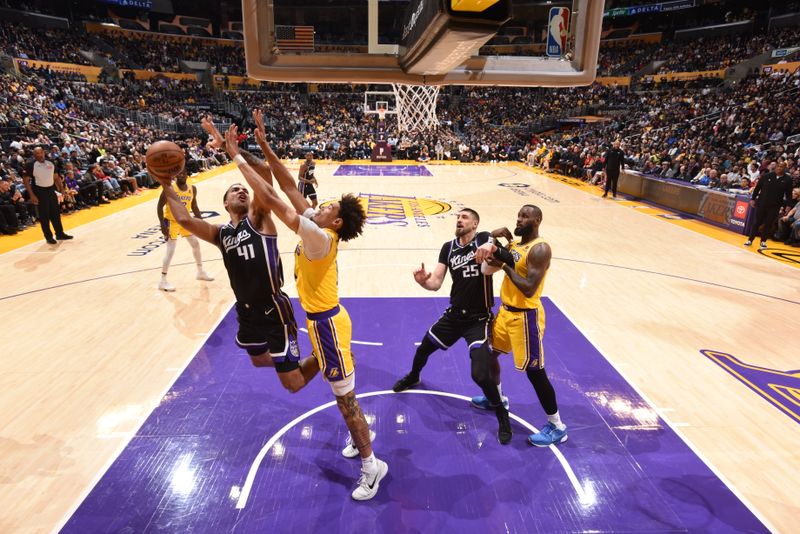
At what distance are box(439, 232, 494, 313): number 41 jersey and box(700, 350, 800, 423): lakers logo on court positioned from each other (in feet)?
9.86

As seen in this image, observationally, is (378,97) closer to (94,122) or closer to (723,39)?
(94,122)

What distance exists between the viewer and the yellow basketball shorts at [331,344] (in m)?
3.38

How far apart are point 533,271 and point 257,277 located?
2044mm

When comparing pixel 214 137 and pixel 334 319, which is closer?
pixel 214 137

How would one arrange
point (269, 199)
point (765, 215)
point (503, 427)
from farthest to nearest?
point (765, 215) → point (503, 427) → point (269, 199)

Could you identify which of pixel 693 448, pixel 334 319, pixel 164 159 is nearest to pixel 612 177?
pixel 693 448

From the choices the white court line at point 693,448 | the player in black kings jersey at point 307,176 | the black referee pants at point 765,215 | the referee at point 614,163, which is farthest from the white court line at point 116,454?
the referee at point 614,163

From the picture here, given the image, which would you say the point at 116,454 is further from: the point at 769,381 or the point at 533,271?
the point at 769,381

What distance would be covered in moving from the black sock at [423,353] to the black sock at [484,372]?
1.74ft

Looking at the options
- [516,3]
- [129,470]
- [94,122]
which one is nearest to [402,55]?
[516,3]

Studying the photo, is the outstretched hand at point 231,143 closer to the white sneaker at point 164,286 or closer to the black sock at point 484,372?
the black sock at point 484,372

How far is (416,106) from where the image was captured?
59.3 ft

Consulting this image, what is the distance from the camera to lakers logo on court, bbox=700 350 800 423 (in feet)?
15.2

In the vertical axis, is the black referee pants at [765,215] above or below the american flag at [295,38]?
below
